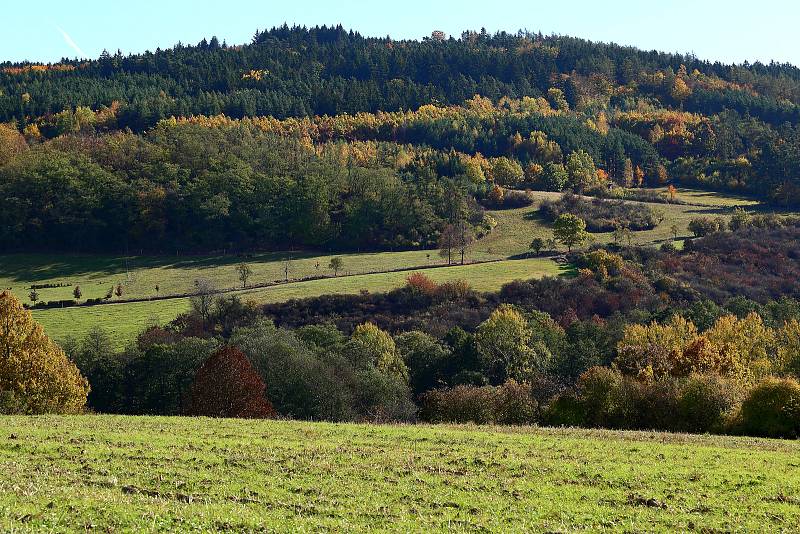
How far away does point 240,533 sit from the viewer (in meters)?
20.5

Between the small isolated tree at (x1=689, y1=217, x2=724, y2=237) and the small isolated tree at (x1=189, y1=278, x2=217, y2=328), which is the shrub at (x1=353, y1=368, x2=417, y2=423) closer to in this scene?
the small isolated tree at (x1=189, y1=278, x2=217, y2=328)

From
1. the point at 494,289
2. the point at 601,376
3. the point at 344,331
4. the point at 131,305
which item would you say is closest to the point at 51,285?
the point at 131,305

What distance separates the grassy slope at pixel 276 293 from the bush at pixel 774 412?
70.1 m

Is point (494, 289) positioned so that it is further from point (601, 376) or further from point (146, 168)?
point (146, 168)

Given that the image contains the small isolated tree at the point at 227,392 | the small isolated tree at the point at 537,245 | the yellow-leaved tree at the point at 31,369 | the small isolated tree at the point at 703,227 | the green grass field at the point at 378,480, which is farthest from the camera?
the small isolated tree at the point at 703,227

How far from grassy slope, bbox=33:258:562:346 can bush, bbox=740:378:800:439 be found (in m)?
70.1

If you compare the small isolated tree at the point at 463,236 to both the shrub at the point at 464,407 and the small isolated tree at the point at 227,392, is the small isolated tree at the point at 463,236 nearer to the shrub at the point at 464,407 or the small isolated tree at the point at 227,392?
the shrub at the point at 464,407

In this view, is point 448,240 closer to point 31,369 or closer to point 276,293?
point 276,293

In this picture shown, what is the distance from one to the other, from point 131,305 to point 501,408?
246 ft

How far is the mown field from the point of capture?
358 feet

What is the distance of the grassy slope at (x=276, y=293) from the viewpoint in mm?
102125

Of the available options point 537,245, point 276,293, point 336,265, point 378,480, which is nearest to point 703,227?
point 537,245

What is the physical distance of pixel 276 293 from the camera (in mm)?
121312

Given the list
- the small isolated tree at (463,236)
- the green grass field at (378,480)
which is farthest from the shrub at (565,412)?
the small isolated tree at (463,236)
